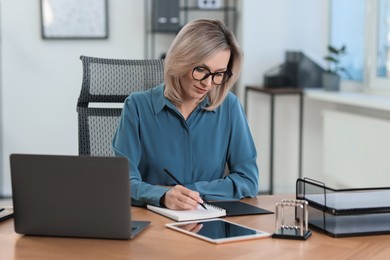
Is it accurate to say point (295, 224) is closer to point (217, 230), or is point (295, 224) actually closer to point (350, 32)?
point (217, 230)

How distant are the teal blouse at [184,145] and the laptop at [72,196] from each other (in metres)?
0.52

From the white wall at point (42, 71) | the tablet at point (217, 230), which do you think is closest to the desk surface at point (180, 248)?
the tablet at point (217, 230)

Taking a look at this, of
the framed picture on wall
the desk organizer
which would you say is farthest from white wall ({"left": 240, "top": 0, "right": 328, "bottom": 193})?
the desk organizer

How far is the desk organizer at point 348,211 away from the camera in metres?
1.62

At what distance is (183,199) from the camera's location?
1812 millimetres

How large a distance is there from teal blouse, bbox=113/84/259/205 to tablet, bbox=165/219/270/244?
0.38 metres

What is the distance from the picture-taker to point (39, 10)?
4918mm

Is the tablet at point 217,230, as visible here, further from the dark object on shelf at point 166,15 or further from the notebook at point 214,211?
the dark object on shelf at point 166,15

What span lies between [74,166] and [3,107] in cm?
362

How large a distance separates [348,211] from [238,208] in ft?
1.24

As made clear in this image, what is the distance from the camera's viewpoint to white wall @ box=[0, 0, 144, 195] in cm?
493

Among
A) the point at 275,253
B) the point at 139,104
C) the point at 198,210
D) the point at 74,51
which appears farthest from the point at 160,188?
the point at 74,51

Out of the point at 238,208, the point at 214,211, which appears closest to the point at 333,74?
the point at 238,208

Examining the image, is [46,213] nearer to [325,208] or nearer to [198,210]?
[198,210]
